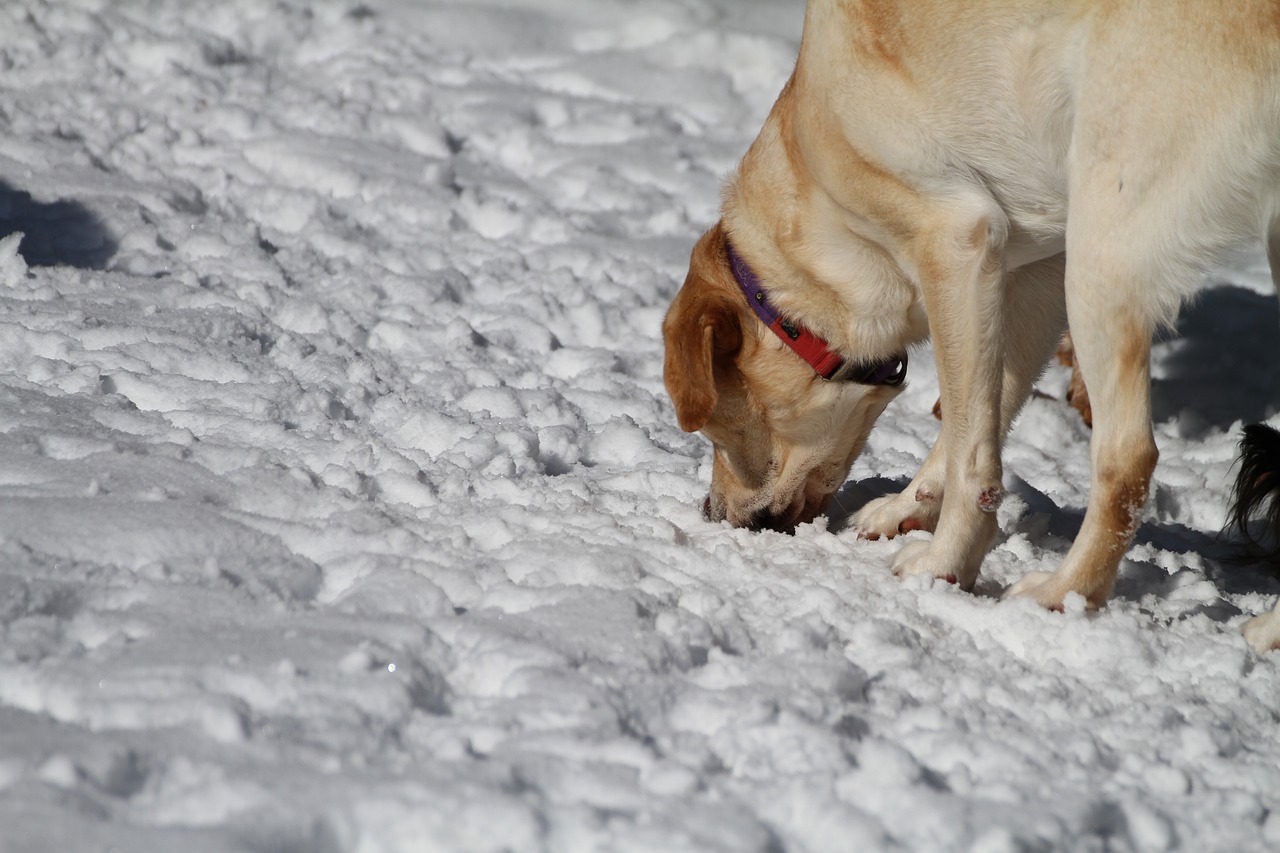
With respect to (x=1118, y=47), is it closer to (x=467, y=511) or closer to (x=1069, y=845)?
(x=1069, y=845)

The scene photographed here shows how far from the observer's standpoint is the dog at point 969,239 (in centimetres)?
233

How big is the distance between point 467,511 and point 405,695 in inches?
39.0

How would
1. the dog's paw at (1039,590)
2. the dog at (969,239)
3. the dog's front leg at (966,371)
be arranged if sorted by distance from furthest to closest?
the dog's front leg at (966,371), the dog's paw at (1039,590), the dog at (969,239)

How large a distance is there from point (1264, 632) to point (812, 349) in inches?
51.9

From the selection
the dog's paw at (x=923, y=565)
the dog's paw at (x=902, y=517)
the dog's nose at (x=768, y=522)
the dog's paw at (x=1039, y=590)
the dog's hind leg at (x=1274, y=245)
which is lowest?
the dog's nose at (x=768, y=522)

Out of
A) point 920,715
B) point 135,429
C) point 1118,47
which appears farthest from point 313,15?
point 920,715

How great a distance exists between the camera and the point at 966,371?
282cm

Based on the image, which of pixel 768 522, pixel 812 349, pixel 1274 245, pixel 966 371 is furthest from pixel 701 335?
pixel 1274 245

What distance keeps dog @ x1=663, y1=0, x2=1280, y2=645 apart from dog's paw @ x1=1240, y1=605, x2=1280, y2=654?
1.06 ft

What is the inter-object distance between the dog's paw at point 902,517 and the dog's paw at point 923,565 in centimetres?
33

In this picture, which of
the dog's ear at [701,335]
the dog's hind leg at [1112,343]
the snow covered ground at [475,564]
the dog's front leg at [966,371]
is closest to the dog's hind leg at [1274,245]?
the dog's hind leg at [1112,343]

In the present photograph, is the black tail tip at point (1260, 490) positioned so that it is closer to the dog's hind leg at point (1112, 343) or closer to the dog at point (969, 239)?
the dog at point (969, 239)

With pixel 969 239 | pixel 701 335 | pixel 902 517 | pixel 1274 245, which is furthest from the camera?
pixel 902 517

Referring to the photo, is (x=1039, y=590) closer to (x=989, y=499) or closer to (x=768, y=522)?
(x=989, y=499)
